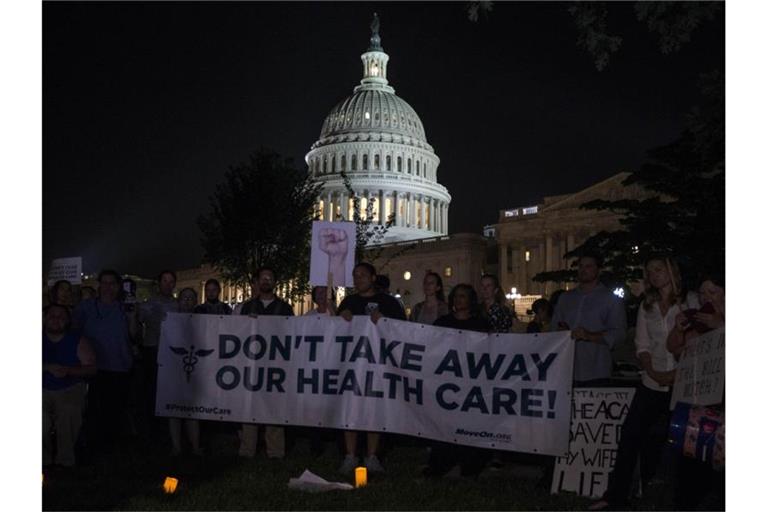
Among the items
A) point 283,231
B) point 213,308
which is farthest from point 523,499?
point 283,231

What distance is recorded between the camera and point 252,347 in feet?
30.6

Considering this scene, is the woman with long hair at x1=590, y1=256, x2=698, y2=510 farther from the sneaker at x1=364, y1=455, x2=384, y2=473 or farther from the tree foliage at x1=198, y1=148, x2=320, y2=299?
the tree foliage at x1=198, y1=148, x2=320, y2=299

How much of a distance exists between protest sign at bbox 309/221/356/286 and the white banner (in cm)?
142

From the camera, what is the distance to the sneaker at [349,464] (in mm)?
8406

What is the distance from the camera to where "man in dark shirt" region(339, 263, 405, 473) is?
855 centimetres

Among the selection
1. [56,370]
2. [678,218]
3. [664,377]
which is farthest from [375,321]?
[678,218]

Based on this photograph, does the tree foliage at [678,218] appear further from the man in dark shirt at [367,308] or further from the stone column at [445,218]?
the stone column at [445,218]

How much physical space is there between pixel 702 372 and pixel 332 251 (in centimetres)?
527

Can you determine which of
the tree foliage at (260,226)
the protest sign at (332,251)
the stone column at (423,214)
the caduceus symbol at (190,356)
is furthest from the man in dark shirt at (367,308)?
the stone column at (423,214)

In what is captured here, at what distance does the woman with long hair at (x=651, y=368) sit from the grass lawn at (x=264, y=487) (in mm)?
407

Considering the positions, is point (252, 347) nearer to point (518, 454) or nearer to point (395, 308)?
point (395, 308)

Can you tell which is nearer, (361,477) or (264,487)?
(264,487)

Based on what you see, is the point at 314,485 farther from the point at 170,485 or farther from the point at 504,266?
the point at 504,266

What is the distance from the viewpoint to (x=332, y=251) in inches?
418
